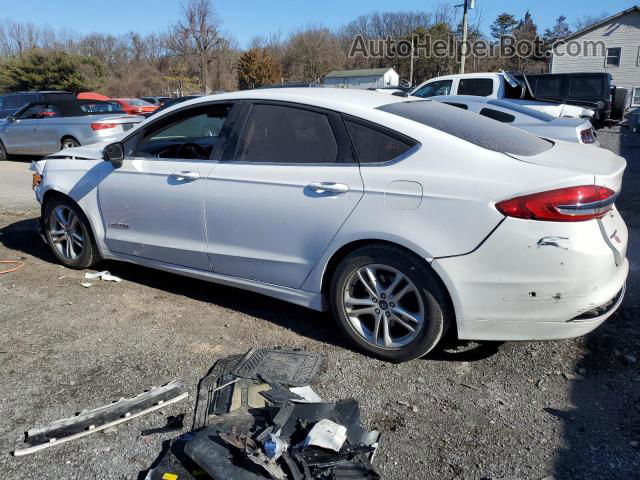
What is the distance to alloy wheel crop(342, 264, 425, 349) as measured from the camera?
3152mm

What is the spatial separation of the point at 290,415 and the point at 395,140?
1663 millimetres

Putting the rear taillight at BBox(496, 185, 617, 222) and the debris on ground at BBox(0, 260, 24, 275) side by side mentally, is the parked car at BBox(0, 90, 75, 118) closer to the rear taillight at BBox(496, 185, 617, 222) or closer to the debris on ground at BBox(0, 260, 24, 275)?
the debris on ground at BBox(0, 260, 24, 275)

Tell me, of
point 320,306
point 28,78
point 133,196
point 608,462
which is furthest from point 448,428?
point 28,78

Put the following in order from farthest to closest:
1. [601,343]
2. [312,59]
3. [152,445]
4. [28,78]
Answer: [312,59]
[28,78]
[601,343]
[152,445]

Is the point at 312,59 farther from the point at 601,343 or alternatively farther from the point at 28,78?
the point at 601,343

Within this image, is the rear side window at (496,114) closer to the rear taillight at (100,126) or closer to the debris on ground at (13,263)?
the debris on ground at (13,263)

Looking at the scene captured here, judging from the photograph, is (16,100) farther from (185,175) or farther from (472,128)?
(472,128)

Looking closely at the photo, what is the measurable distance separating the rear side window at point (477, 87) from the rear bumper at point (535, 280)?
10.3m

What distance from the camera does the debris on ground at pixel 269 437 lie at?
223 cm

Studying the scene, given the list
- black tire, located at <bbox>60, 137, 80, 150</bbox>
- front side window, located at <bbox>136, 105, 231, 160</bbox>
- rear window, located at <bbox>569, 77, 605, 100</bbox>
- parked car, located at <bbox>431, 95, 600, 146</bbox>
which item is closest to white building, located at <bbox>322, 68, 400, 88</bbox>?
rear window, located at <bbox>569, 77, 605, 100</bbox>

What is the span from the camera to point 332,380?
3.12 metres

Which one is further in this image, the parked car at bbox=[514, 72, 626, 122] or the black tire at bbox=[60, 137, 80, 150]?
the parked car at bbox=[514, 72, 626, 122]

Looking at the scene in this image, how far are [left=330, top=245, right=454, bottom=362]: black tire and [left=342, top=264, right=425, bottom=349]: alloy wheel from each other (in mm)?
19

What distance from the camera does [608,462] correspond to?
240cm
